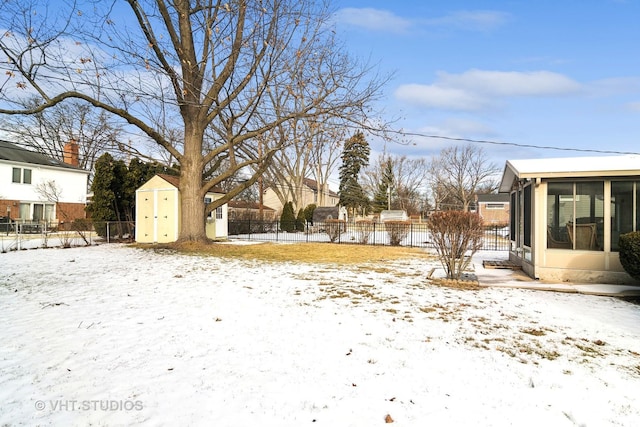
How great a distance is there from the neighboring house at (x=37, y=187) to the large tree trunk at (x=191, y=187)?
14142 millimetres

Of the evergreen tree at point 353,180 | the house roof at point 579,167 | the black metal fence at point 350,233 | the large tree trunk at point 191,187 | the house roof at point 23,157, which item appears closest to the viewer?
the house roof at point 579,167

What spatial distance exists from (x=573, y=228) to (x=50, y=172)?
3401 centimetres

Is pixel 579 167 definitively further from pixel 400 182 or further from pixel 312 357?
pixel 400 182

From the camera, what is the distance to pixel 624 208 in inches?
315

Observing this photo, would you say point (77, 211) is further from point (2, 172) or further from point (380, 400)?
point (380, 400)

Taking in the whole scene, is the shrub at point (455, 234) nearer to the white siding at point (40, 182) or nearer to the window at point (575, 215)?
the window at point (575, 215)

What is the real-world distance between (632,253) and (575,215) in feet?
5.59

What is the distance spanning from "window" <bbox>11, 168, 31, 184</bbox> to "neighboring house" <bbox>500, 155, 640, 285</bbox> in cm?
3198

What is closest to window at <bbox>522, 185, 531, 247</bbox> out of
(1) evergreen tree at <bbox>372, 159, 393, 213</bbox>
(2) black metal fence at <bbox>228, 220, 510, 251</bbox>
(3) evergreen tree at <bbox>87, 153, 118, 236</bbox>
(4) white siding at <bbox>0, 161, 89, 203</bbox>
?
(2) black metal fence at <bbox>228, 220, 510, 251</bbox>

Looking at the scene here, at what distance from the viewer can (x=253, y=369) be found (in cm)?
356

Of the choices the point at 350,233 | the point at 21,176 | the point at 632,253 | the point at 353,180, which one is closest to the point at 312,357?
the point at 632,253

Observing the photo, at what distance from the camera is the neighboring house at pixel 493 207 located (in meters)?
40.8

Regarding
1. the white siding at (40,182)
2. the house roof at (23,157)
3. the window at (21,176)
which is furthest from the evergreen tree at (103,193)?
the window at (21,176)

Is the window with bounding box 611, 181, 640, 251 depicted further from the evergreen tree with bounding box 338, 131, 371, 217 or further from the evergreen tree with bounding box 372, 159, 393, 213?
the evergreen tree with bounding box 372, 159, 393, 213
